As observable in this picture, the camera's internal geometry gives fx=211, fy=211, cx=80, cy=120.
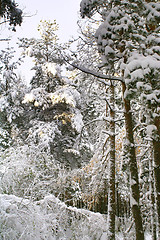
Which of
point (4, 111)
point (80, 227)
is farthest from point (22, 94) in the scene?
point (80, 227)

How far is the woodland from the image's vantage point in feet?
14.0

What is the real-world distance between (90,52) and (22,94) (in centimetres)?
892

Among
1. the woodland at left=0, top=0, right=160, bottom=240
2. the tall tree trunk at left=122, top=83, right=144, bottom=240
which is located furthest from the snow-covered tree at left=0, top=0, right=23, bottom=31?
the tall tree trunk at left=122, top=83, right=144, bottom=240

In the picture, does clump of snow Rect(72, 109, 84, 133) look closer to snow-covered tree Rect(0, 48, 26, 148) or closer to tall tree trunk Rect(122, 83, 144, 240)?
snow-covered tree Rect(0, 48, 26, 148)

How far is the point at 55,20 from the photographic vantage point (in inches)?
515

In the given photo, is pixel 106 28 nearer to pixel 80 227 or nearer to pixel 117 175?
pixel 80 227

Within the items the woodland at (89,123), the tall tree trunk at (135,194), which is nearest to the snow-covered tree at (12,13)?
the woodland at (89,123)

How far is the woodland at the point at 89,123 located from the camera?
4.27 m

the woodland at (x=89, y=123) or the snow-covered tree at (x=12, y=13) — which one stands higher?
A: the snow-covered tree at (x=12, y=13)

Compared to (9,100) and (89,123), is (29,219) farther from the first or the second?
(9,100)

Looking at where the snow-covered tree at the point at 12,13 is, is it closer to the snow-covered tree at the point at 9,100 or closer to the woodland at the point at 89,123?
the woodland at the point at 89,123

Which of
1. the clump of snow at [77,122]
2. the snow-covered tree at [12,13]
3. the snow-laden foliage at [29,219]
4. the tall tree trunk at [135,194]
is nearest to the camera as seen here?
the snow-laden foliage at [29,219]

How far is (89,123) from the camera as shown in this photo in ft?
24.6

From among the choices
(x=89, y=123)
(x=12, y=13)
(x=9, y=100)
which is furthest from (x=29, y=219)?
(x=9, y=100)
